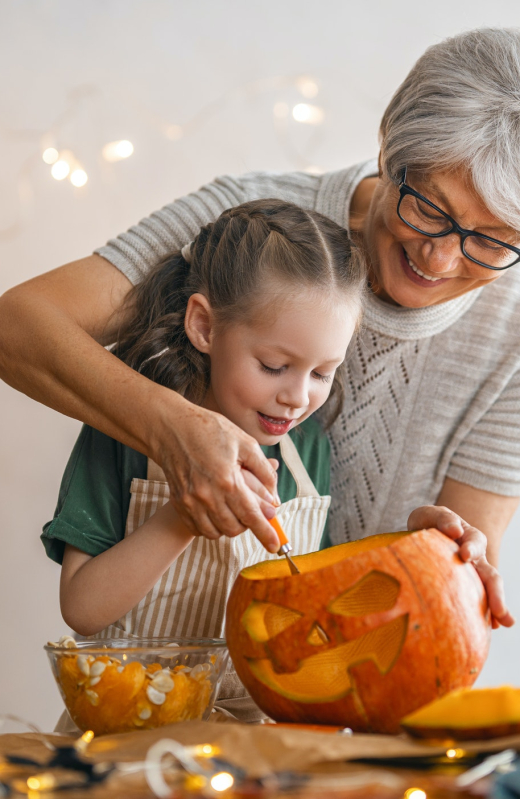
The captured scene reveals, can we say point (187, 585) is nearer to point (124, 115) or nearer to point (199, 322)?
point (199, 322)

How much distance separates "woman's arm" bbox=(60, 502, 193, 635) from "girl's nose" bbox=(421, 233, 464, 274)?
45 cm

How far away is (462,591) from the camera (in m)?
0.58

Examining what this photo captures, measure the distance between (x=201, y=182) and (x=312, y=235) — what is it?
26.3 inches

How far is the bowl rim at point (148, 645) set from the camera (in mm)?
573

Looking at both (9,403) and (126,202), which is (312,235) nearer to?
(126,202)

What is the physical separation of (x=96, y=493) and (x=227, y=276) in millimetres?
325

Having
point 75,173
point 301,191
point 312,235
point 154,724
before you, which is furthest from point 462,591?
point 75,173

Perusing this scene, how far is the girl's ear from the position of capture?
94 centimetres

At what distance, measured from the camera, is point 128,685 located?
561 mm

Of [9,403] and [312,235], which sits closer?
[312,235]

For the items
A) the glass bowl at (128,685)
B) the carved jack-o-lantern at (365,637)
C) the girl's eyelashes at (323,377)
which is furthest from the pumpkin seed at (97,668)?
the girl's eyelashes at (323,377)

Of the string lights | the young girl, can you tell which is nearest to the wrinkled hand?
the young girl

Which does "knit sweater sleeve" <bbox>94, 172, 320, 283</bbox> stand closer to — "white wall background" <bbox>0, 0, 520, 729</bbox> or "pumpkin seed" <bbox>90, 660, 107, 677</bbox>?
"white wall background" <bbox>0, 0, 520, 729</bbox>

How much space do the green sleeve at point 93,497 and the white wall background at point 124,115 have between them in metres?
0.55
